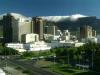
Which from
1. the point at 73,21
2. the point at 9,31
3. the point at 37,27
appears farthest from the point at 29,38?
the point at 73,21

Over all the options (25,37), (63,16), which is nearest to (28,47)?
(25,37)

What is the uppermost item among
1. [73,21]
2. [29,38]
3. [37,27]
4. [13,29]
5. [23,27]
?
[73,21]

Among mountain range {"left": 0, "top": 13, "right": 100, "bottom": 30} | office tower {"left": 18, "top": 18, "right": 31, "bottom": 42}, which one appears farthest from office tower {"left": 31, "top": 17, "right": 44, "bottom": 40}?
mountain range {"left": 0, "top": 13, "right": 100, "bottom": 30}

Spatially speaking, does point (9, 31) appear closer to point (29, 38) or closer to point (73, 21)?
point (29, 38)

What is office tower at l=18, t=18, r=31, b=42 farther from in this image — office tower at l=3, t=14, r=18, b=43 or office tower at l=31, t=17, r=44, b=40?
office tower at l=31, t=17, r=44, b=40

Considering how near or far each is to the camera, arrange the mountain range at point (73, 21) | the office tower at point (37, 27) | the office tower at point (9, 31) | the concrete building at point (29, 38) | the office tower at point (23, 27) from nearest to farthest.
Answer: the concrete building at point (29, 38) → the office tower at point (9, 31) → the office tower at point (23, 27) → the office tower at point (37, 27) → the mountain range at point (73, 21)

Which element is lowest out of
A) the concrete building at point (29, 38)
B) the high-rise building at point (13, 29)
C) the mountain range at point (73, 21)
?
the concrete building at point (29, 38)

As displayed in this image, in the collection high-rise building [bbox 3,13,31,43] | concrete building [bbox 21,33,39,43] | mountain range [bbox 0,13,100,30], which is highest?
mountain range [bbox 0,13,100,30]

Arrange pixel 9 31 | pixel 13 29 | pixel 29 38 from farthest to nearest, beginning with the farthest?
1. pixel 13 29
2. pixel 9 31
3. pixel 29 38

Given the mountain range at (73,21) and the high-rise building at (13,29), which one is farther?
the mountain range at (73,21)

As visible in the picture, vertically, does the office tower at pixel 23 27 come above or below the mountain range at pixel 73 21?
below

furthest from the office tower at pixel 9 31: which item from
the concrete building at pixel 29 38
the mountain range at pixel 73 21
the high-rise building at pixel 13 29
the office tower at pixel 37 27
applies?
the mountain range at pixel 73 21

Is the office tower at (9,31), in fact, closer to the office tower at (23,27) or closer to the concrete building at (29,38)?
the office tower at (23,27)

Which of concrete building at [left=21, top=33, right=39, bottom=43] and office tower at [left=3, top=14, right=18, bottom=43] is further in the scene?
office tower at [left=3, top=14, right=18, bottom=43]
